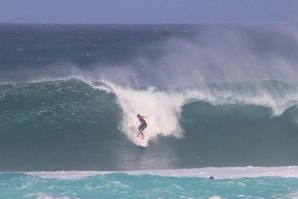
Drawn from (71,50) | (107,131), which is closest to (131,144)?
(107,131)

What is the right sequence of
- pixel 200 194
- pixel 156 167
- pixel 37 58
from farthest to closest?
pixel 37 58 → pixel 156 167 → pixel 200 194

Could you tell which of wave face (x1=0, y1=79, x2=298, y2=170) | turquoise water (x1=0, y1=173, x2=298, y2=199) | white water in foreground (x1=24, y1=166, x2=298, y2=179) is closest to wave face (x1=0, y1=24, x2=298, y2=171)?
wave face (x1=0, y1=79, x2=298, y2=170)

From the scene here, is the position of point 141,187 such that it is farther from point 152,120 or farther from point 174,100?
point 174,100

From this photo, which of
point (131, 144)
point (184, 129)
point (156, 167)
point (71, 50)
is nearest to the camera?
point (156, 167)

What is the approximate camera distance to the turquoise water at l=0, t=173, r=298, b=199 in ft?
39.3

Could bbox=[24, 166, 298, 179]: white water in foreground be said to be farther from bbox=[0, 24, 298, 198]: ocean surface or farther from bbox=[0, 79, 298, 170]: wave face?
bbox=[0, 79, 298, 170]: wave face

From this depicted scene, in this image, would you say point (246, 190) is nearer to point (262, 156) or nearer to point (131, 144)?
point (262, 156)

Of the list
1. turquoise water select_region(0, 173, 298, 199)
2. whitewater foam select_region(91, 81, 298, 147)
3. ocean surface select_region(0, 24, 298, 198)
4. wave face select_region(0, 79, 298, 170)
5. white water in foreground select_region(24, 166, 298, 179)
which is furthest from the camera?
whitewater foam select_region(91, 81, 298, 147)

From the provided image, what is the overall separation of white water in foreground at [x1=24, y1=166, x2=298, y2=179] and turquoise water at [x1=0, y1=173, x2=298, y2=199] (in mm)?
301

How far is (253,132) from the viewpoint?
16.3m

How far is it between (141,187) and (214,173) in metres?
2.18

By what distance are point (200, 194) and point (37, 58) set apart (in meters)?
Answer: 41.7

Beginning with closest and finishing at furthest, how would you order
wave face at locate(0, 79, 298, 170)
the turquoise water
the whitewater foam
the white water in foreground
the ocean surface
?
1. the turquoise water
2. the ocean surface
3. the white water in foreground
4. wave face at locate(0, 79, 298, 170)
5. the whitewater foam

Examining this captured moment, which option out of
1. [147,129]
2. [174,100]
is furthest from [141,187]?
→ [174,100]
